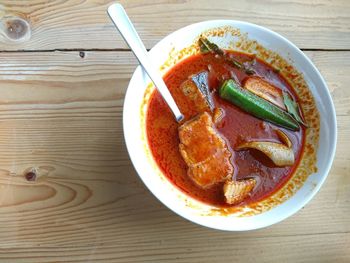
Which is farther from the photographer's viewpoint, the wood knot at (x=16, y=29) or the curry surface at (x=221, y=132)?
the wood knot at (x=16, y=29)

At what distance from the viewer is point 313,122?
1546mm

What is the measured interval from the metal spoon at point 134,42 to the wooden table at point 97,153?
0.20m

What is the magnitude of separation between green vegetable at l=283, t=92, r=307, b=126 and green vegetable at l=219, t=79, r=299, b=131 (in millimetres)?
13

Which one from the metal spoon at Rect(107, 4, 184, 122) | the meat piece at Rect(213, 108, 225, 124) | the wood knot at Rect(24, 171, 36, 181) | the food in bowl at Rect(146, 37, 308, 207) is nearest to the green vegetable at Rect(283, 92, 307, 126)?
the food in bowl at Rect(146, 37, 308, 207)

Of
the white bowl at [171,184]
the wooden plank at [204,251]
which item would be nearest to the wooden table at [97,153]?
the wooden plank at [204,251]

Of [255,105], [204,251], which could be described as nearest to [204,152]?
[255,105]

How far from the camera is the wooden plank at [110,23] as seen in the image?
1.68 metres

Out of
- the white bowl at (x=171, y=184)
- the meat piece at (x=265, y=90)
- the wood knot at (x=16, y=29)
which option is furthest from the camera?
the wood knot at (x=16, y=29)

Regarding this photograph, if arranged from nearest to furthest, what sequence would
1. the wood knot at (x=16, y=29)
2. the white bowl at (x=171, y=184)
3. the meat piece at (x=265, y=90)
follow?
the white bowl at (x=171, y=184) → the meat piece at (x=265, y=90) → the wood knot at (x=16, y=29)

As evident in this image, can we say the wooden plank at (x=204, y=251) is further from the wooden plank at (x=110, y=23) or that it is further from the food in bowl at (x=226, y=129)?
the wooden plank at (x=110, y=23)

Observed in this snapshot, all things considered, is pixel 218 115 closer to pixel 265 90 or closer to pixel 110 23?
pixel 265 90

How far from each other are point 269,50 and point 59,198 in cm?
78

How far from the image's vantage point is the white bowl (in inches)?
57.0

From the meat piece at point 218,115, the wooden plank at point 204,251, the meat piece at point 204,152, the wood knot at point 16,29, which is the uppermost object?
the wood knot at point 16,29
